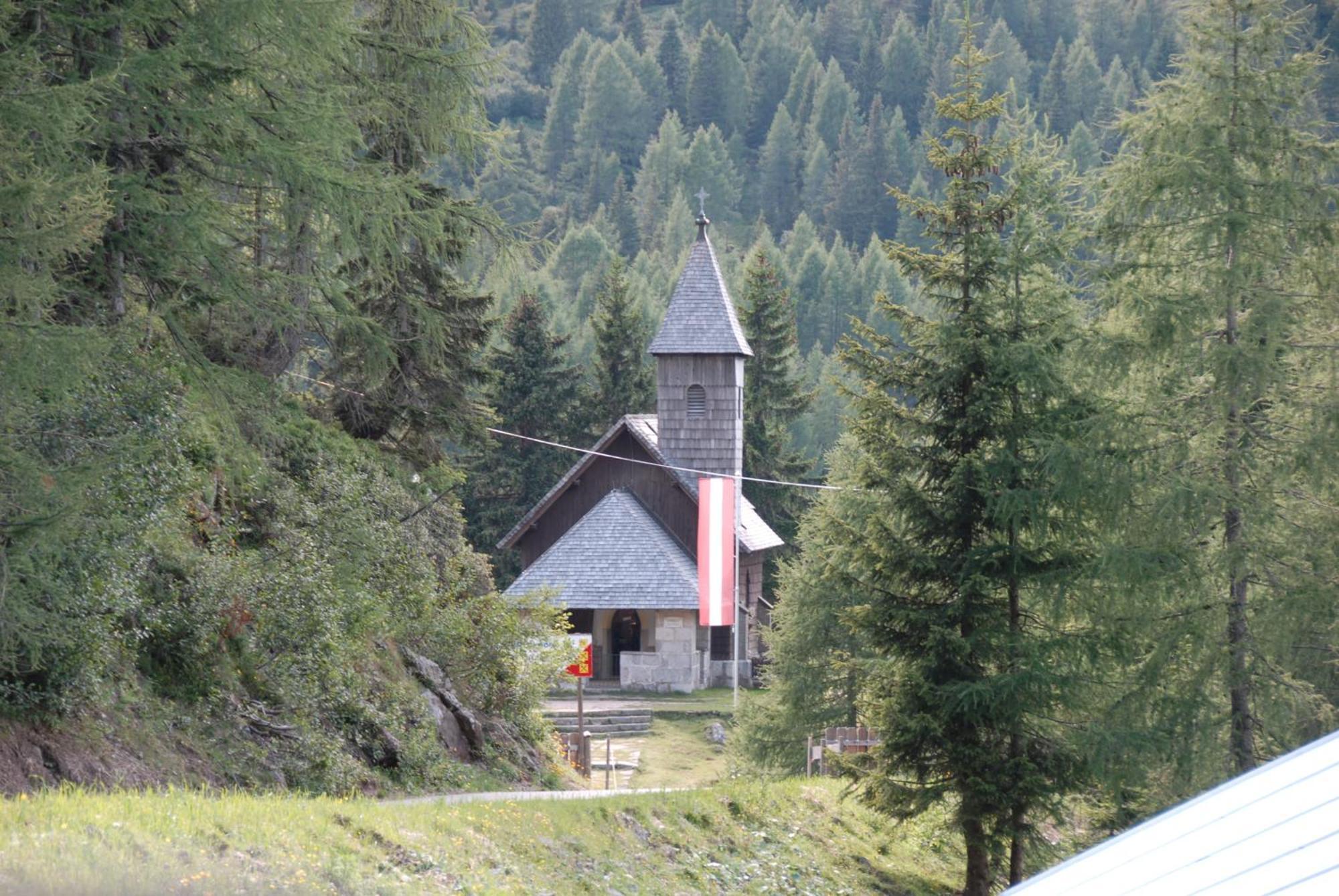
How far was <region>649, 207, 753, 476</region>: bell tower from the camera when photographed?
123 feet

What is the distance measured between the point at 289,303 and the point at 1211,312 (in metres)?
8.62

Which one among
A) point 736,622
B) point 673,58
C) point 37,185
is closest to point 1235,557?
point 37,185

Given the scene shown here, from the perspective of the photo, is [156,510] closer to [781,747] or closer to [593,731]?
[781,747]

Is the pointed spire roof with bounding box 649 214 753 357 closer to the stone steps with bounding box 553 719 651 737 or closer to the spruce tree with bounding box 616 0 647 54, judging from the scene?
the stone steps with bounding box 553 719 651 737

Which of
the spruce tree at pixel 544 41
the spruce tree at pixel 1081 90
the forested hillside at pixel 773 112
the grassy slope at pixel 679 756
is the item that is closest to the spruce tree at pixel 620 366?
the grassy slope at pixel 679 756

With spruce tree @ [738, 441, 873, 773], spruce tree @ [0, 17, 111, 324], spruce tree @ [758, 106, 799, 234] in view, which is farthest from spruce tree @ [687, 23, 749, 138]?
spruce tree @ [0, 17, 111, 324]

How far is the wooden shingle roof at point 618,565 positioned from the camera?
35.7m

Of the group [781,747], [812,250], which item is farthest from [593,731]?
[812,250]

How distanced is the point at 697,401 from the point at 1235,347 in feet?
80.9

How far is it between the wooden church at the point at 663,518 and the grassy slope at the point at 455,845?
62.4 feet

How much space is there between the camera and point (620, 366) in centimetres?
4991

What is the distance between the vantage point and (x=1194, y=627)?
539 inches

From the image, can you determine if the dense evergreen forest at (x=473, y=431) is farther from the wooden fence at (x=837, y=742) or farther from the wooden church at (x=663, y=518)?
the wooden church at (x=663, y=518)

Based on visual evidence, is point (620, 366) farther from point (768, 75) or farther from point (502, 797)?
point (768, 75)
